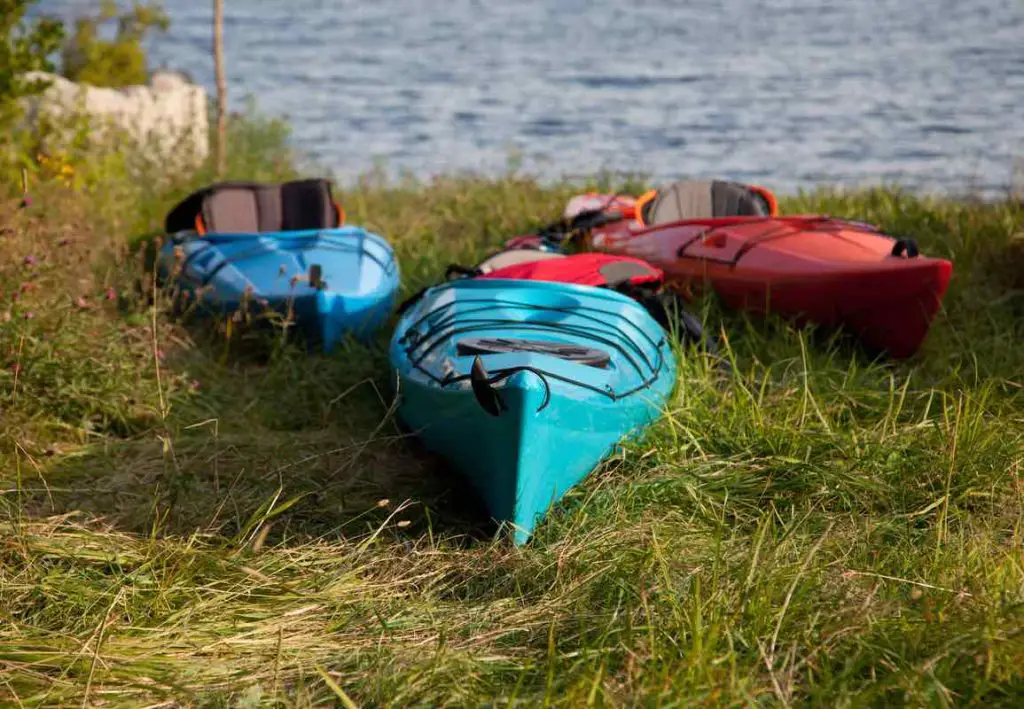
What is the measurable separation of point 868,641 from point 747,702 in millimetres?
386

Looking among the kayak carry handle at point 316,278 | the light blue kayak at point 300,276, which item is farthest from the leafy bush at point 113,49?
the kayak carry handle at point 316,278

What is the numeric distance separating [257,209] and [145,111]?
2.78m

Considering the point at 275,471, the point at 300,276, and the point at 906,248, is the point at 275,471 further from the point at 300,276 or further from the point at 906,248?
the point at 906,248

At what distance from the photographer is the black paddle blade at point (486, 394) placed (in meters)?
3.51

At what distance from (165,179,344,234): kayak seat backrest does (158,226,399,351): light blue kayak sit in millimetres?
328

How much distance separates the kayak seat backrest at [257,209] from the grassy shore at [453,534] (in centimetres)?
58

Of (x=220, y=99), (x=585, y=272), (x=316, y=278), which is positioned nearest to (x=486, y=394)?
(x=585, y=272)

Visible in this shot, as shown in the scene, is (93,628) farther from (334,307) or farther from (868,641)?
(334,307)

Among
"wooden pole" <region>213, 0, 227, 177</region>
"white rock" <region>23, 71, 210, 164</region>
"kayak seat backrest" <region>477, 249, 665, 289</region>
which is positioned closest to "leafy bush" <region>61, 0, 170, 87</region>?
"white rock" <region>23, 71, 210, 164</region>

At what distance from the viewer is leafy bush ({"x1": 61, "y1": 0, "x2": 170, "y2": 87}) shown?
928cm

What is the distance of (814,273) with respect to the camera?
546cm

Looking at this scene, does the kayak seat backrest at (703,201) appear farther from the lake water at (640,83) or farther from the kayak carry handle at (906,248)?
the lake water at (640,83)

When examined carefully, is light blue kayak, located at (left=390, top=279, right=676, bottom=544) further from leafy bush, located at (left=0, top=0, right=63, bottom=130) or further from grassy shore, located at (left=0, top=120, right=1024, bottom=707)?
leafy bush, located at (left=0, top=0, right=63, bottom=130)

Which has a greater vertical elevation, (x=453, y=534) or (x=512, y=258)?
(x=512, y=258)
